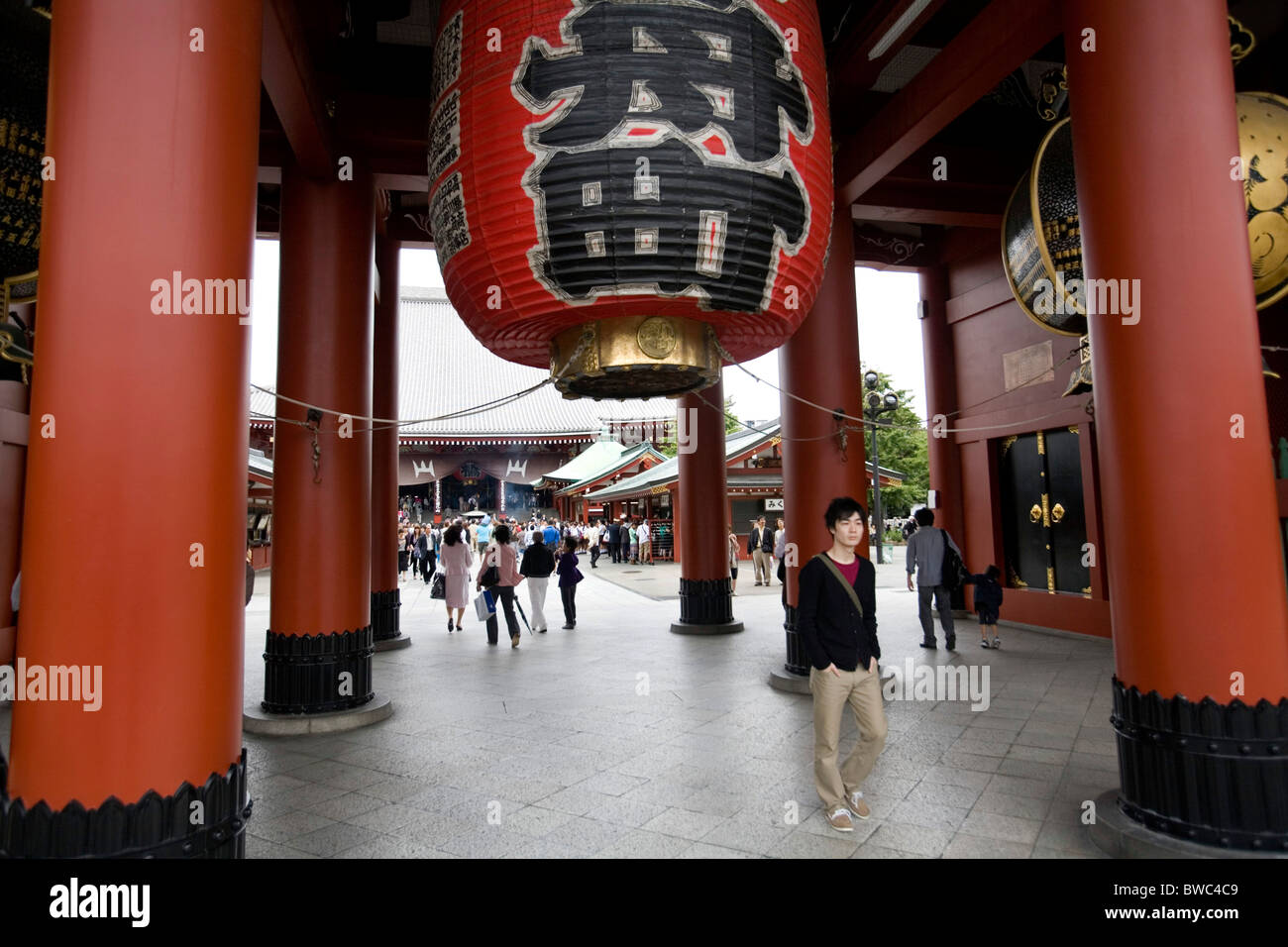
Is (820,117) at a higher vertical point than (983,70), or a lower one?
lower

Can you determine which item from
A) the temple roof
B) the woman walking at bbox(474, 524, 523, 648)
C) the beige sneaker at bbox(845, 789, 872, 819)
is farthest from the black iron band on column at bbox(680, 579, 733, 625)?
the temple roof

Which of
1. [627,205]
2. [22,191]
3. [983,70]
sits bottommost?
[627,205]

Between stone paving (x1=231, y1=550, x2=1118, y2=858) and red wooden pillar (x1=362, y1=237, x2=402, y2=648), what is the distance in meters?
1.74

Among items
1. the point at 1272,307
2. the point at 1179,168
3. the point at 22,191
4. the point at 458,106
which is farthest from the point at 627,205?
the point at 1272,307

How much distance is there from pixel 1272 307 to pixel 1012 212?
350 cm

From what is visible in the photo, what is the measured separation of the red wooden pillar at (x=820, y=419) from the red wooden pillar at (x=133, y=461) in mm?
4911

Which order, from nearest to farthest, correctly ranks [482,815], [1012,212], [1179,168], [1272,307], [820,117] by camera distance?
[1179,168]
[820,117]
[482,815]
[1012,212]
[1272,307]

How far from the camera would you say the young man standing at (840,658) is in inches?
146

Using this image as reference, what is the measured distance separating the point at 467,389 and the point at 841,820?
3490 cm

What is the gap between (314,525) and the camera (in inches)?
235

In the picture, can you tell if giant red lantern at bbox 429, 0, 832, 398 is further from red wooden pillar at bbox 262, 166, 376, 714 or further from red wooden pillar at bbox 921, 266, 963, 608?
red wooden pillar at bbox 921, 266, 963, 608

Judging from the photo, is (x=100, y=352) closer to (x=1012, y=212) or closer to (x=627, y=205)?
(x=627, y=205)

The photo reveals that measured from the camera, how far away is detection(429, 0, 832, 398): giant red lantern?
10.3 feet

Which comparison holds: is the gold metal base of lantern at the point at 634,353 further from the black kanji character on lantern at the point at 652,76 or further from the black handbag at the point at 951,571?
the black handbag at the point at 951,571
